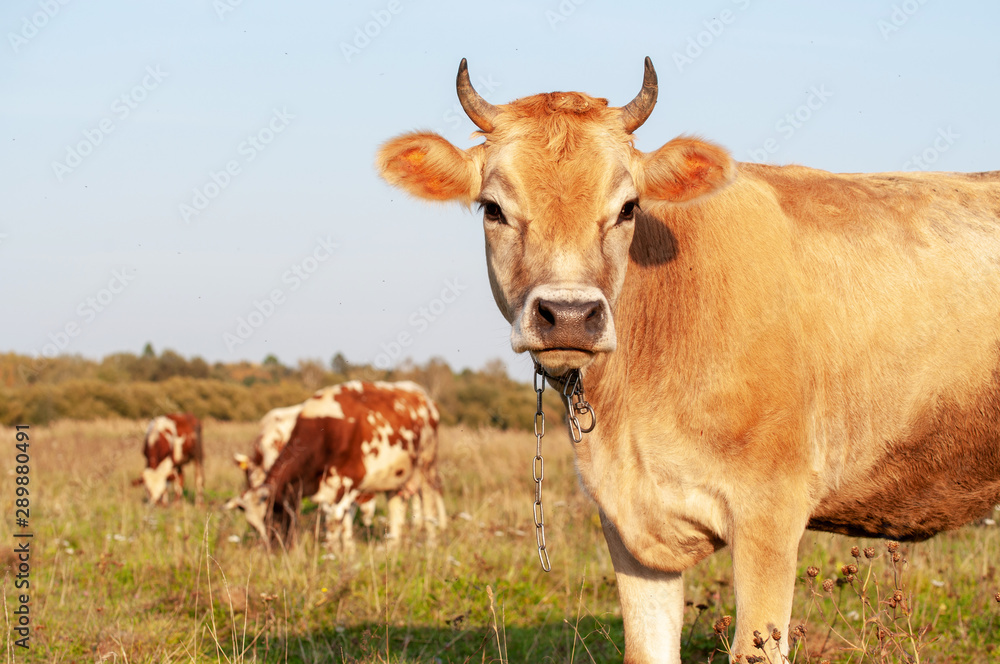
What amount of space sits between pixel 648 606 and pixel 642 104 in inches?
95.1

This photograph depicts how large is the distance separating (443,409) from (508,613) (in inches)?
1281

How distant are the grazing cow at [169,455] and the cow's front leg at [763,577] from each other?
40.4 feet

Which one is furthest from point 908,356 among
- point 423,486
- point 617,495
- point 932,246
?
point 423,486

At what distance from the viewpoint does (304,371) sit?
1822 inches

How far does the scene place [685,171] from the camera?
3.92 meters

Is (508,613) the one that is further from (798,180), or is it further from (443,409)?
(443,409)

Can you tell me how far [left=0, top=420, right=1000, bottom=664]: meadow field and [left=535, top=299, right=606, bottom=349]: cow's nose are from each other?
1.02m

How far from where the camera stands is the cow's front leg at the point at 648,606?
13.7 ft

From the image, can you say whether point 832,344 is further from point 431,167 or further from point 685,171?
point 431,167

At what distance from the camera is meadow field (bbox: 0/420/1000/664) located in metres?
4.95

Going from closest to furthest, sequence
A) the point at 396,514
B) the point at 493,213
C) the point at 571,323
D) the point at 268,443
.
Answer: the point at 571,323, the point at 493,213, the point at 396,514, the point at 268,443

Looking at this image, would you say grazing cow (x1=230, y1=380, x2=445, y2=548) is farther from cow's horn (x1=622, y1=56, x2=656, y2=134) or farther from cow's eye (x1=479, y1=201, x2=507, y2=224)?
cow's horn (x1=622, y1=56, x2=656, y2=134)

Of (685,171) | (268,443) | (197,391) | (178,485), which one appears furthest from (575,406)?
(197,391)

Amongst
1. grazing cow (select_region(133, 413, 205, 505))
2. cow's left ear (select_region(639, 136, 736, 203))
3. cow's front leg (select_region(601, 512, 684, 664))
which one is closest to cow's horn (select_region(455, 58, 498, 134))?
cow's left ear (select_region(639, 136, 736, 203))
